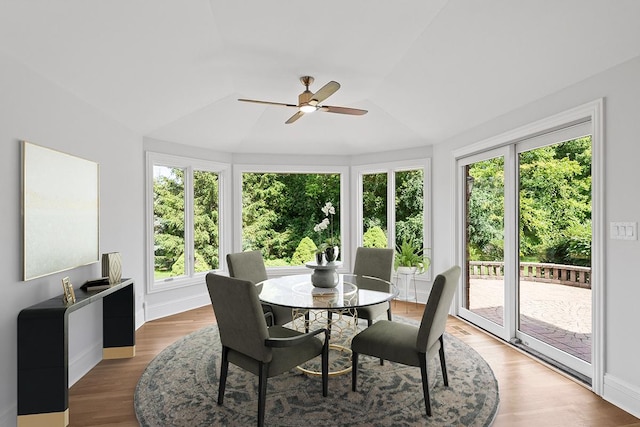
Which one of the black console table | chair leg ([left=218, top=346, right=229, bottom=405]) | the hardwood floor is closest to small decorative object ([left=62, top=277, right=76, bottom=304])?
the black console table

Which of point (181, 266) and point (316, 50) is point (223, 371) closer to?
point (316, 50)

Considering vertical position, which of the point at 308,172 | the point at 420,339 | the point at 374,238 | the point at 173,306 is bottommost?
the point at 173,306

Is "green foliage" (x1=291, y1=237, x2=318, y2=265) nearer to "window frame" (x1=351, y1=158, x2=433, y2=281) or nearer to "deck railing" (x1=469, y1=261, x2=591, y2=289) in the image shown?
"window frame" (x1=351, y1=158, x2=433, y2=281)

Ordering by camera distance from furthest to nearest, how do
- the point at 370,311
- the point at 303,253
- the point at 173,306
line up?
the point at 303,253 < the point at 173,306 < the point at 370,311

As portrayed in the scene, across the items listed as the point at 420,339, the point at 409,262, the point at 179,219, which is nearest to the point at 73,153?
the point at 179,219

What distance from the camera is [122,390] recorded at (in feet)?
8.89

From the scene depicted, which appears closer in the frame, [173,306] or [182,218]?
[173,306]

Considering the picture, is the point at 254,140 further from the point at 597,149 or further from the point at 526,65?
the point at 597,149

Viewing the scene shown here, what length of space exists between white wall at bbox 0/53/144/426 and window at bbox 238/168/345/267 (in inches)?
74.8

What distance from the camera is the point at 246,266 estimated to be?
3656mm

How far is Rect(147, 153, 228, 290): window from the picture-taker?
464cm

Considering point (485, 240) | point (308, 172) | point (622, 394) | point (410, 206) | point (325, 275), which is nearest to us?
point (622, 394)

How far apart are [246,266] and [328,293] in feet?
3.79

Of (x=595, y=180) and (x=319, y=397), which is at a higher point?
(x=595, y=180)
